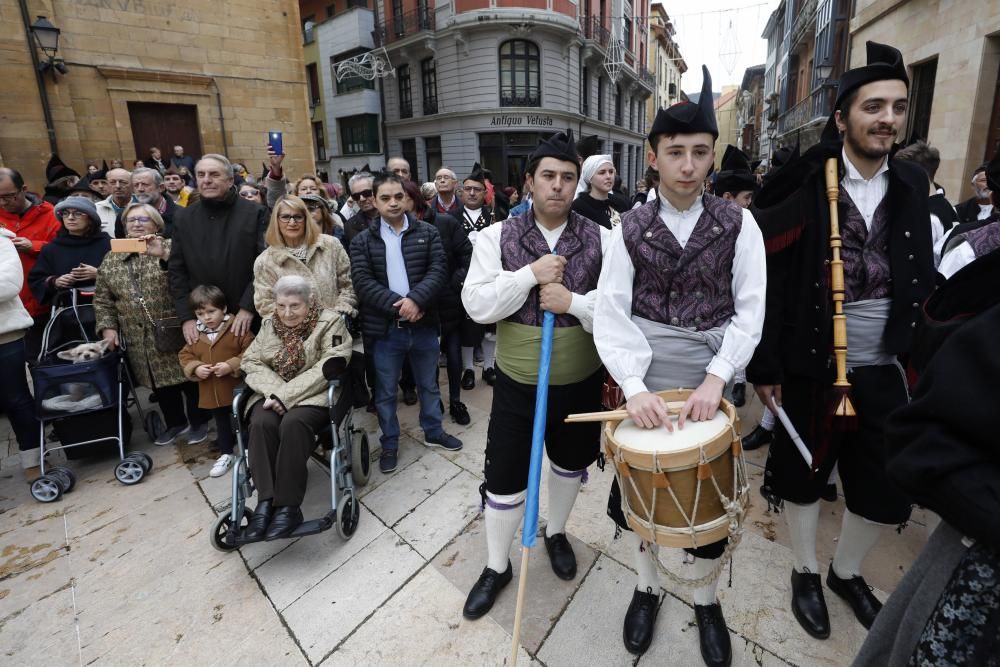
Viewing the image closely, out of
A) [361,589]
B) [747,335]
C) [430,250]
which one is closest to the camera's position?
[747,335]

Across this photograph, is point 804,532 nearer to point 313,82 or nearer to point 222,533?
point 222,533

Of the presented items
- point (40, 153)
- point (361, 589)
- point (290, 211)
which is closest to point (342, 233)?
point (290, 211)

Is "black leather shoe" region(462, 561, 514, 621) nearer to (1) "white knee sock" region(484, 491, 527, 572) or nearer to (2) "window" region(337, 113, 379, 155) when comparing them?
(1) "white knee sock" region(484, 491, 527, 572)

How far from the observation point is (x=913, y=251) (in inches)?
76.1

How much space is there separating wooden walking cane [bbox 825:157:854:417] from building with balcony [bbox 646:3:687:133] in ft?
131

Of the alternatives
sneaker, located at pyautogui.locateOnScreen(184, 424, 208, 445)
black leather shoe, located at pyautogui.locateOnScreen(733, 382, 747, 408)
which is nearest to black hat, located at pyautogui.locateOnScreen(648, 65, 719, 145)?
black leather shoe, located at pyautogui.locateOnScreen(733, 382, 747, 408)

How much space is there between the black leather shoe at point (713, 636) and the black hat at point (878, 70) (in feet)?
7.32

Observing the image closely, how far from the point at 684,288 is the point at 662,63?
167 ft

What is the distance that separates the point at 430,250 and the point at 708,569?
272 cm

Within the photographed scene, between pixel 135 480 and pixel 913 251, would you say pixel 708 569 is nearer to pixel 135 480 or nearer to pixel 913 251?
pixel 913 251

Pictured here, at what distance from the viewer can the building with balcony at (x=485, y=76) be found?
20.8 metres

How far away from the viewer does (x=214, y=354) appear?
371cm

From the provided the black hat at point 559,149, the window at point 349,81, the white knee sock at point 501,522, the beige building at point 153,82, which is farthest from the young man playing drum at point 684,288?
the window at point 349,81

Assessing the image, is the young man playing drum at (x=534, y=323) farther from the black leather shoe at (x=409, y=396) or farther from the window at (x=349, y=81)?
the window at (x=349, y=81)
